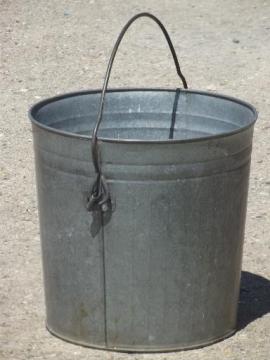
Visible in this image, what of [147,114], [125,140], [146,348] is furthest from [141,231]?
[147,114]

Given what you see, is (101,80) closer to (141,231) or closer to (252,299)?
(252,299)

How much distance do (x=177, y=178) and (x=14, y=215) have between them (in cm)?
203

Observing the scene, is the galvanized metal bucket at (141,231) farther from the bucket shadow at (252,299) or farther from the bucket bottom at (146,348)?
the bucket shadow at (252,299)

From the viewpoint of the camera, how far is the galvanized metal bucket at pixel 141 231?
353 cm

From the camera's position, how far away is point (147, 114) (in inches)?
165

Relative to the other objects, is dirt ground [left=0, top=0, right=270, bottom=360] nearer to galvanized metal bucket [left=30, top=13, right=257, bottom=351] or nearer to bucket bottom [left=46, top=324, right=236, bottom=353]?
bucket bottom [left=46, top=324, right=236, bottom=353]

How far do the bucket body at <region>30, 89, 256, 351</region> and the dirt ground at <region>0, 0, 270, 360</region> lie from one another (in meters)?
0.13

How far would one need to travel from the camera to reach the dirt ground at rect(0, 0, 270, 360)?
4.11m

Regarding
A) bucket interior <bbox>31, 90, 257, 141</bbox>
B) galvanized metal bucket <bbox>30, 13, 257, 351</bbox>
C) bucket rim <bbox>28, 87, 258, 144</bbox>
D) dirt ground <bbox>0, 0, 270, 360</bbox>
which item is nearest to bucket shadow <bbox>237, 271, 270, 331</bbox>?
dirt ground <bbox>0, 0, 270, 360</bbox>

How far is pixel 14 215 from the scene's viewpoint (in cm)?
540

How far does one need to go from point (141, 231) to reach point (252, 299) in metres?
1.04

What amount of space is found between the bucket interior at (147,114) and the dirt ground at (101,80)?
81 cm

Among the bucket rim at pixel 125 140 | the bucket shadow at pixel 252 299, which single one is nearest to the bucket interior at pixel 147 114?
the bucket rim at pixel 125 140

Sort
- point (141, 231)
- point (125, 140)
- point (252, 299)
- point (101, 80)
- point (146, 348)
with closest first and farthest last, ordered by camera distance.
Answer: point (125, 140)
point (141, 231)
point (146, 348)
point (252, 299)
point (101, 80)
